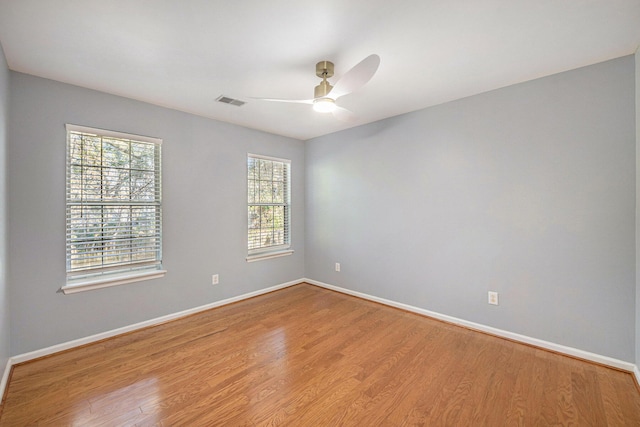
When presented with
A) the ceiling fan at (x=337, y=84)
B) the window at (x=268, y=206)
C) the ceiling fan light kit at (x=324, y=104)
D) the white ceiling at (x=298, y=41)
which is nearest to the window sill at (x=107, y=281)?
the window at (x=268, y=206)

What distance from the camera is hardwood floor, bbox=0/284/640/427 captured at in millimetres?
1712

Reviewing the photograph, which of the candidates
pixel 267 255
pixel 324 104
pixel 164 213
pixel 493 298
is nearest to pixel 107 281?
pixel 164 213

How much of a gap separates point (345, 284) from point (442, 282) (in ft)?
4.82

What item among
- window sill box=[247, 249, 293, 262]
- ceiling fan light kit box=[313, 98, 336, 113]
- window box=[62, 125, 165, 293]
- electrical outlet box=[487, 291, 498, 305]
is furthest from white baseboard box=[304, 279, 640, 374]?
window box=[62, 125, 165, 293]

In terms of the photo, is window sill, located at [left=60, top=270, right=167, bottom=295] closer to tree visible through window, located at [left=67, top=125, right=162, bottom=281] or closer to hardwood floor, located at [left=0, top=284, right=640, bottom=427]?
tree visible through window, located at [left=67, top=125, right=162, bottom=281]

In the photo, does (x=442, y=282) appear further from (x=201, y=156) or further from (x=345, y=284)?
(x=201, y=156)

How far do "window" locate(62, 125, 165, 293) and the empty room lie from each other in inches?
0.8

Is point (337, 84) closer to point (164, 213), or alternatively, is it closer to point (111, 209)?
point (164, 213)

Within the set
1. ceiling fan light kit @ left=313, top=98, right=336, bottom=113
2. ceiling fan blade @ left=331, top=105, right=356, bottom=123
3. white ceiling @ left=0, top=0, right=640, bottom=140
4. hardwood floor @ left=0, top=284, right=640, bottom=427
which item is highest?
white ceiling @ left=0, top=0, right=640, bottom=140

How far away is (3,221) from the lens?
2051 millimetres

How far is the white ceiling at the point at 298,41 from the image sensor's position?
64.1 inches

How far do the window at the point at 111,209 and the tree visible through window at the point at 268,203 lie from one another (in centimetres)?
125

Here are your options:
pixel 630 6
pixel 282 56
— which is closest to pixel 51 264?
pixel 282 56

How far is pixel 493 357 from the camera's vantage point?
237 centimetres
